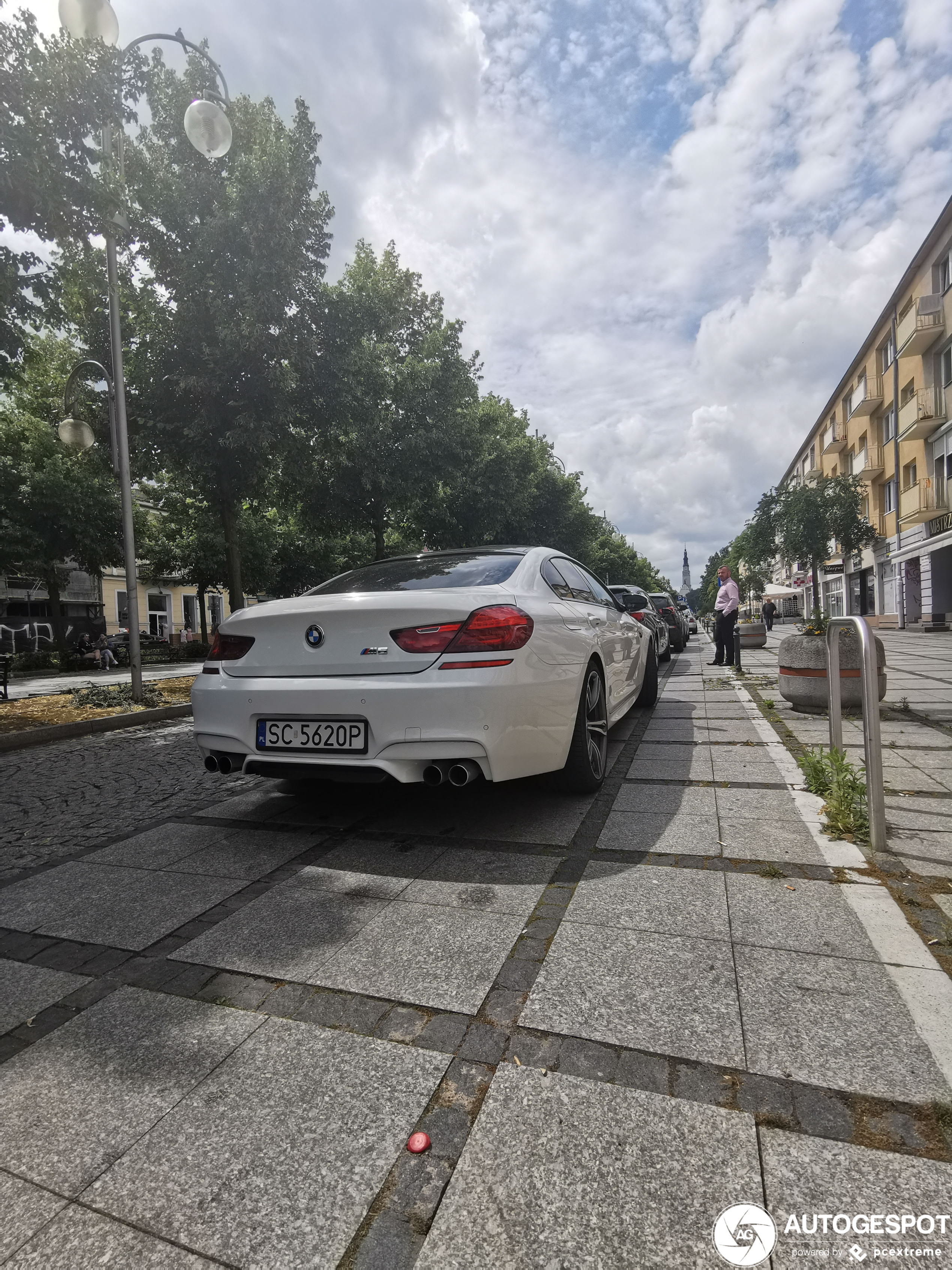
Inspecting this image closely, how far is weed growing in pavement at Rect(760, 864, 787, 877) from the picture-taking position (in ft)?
8.97

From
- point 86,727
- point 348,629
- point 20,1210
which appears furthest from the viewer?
point 86,727

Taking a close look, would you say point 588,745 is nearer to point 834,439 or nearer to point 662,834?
point 662,834

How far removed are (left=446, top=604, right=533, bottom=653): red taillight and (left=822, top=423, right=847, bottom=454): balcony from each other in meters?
46.9

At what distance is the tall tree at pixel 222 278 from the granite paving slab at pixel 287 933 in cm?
857

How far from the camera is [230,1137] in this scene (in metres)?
1.46

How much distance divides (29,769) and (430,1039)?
220 inches

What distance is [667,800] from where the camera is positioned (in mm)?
3885

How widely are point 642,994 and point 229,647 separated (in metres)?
2.56

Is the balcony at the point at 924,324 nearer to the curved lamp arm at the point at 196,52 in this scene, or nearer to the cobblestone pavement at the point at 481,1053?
the curved lamp arm at the point at 196,52

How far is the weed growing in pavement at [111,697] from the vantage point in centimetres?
948

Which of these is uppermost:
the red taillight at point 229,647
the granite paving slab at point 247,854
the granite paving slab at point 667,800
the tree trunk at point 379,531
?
the tree trunk at point 379,531

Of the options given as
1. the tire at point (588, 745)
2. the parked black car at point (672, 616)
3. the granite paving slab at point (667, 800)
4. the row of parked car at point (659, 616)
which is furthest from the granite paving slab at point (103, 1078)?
the parked black car at point (672, 616)

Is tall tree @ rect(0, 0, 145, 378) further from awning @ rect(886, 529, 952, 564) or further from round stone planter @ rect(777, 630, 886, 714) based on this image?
awning @ rect(886, 529, 952, 564)

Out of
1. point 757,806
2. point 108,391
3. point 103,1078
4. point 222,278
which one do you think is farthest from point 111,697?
point 103,1078
